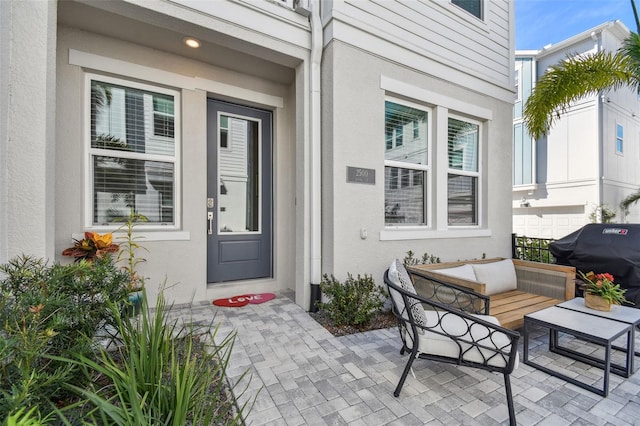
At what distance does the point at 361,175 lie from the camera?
392cm

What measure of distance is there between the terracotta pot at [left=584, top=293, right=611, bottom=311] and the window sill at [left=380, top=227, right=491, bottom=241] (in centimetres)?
194

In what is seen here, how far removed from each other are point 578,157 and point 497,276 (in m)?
9.16

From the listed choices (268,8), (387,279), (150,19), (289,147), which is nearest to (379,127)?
(289,147)

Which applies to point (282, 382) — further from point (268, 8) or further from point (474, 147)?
point (474, 147)

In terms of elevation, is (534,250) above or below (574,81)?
below

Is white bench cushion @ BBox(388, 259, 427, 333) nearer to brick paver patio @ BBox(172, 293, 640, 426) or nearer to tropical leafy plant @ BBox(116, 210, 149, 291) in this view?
brick paver patio @ BBox(172, 293, 640, 426)

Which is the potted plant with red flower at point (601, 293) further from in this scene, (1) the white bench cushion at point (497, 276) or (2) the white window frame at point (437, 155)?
(2) the white window frame at point (437, 155)

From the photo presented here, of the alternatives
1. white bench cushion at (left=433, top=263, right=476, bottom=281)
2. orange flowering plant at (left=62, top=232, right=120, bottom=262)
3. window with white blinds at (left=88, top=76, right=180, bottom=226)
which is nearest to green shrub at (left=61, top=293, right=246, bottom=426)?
orange flowering plant at (left=62, top=232, right=120, bottom=262)

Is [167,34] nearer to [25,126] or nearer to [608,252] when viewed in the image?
[25,126]

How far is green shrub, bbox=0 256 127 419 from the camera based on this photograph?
4.46 ft

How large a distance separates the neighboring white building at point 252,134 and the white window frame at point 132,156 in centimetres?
2

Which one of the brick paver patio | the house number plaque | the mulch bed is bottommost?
the brick paver patio

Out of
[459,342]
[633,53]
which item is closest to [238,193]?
[459,342]

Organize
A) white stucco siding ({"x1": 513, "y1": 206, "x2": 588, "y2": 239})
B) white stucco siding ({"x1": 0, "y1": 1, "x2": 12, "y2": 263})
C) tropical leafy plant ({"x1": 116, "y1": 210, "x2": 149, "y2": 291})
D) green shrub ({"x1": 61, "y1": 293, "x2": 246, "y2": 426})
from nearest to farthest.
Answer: green shrub ({"x1": 61, "y1": 293, "x2": 246, "y2": 426}) → white stucco siding ({"x1": 0, "y1": 1, "x2": 12, "y2": 263}) → tropical leafy plant ({"x1": 116, "y1": 210, "x2": 149, "y2": 291}) → white stucco siding ({"x1": 513, "y1": 206, "x2": 588, "y2": 239})
